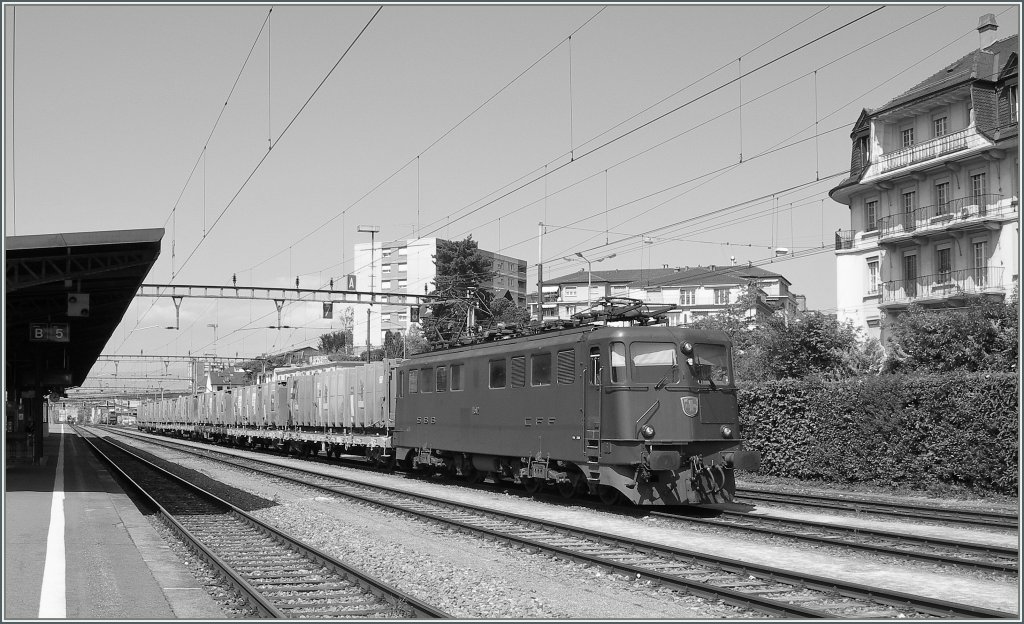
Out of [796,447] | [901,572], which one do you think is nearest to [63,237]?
[901,572]

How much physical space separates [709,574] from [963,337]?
23.7 metres

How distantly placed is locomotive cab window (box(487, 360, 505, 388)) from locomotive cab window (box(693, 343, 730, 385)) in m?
4.43

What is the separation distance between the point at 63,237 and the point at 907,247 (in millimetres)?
33923

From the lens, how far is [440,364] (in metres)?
22.8

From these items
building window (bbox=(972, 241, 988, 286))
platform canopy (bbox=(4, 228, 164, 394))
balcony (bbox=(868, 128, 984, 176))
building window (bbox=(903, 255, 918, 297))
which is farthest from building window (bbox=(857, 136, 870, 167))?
platform canopy (bbox=(4, 228, 164, 394))

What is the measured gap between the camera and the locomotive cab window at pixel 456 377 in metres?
21.7

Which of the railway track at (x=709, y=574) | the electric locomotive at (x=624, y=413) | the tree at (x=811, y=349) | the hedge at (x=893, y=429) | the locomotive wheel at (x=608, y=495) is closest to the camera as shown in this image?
the railway track at (x=709, y=574)

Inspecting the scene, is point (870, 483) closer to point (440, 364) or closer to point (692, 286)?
point (440, 364)

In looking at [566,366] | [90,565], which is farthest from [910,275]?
[90,565]

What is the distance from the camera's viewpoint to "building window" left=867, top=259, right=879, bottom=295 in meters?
42.8

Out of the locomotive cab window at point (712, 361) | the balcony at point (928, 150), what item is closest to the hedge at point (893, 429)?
the locomotive cab window at point (712, 361)

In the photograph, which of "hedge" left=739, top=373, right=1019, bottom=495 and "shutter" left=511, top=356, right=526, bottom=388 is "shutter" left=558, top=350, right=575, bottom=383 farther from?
"hedge" left=739, top=373, right=1019, bottom=495

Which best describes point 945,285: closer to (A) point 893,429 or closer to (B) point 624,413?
(A) point 893,429

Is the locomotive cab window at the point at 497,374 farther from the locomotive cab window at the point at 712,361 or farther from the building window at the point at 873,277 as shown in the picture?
the building window at the point at 873,277
